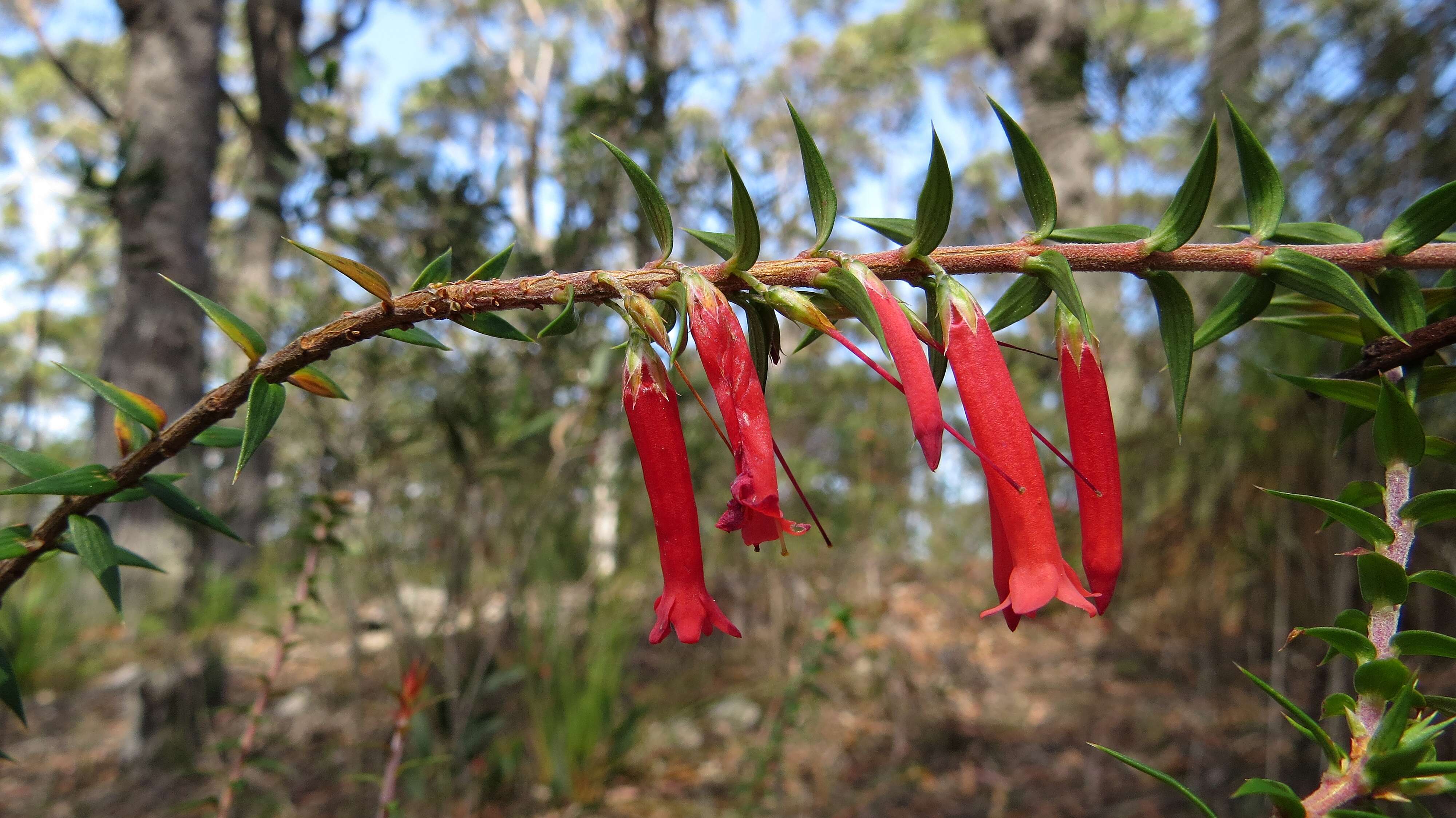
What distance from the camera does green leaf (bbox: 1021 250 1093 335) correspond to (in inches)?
21.1

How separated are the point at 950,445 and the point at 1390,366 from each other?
368 centimetres

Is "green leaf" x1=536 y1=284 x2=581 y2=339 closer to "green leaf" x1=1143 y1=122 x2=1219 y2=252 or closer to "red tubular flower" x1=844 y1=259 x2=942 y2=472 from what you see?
"red tubular flower" x1=844 y1=259 x2=942 y2=472

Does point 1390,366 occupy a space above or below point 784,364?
below

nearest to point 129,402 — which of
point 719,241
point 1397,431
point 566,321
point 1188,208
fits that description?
point 566,321

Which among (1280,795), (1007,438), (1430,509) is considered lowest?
(1280,795)

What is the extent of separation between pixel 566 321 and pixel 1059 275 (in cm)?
34

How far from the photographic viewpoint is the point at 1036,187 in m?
0.58

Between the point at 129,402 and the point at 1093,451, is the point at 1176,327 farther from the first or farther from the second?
A: the point at 129,402

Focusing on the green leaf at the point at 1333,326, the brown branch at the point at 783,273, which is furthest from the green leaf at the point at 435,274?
the green leaf at the point at 1333,326

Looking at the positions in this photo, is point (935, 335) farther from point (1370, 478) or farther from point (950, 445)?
point (950, 445)

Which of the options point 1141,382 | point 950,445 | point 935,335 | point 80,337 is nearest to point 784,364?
point 950,445

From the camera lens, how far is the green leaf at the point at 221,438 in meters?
0.67

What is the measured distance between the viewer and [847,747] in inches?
119

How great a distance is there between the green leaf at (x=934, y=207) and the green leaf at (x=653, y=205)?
0.17 meters
